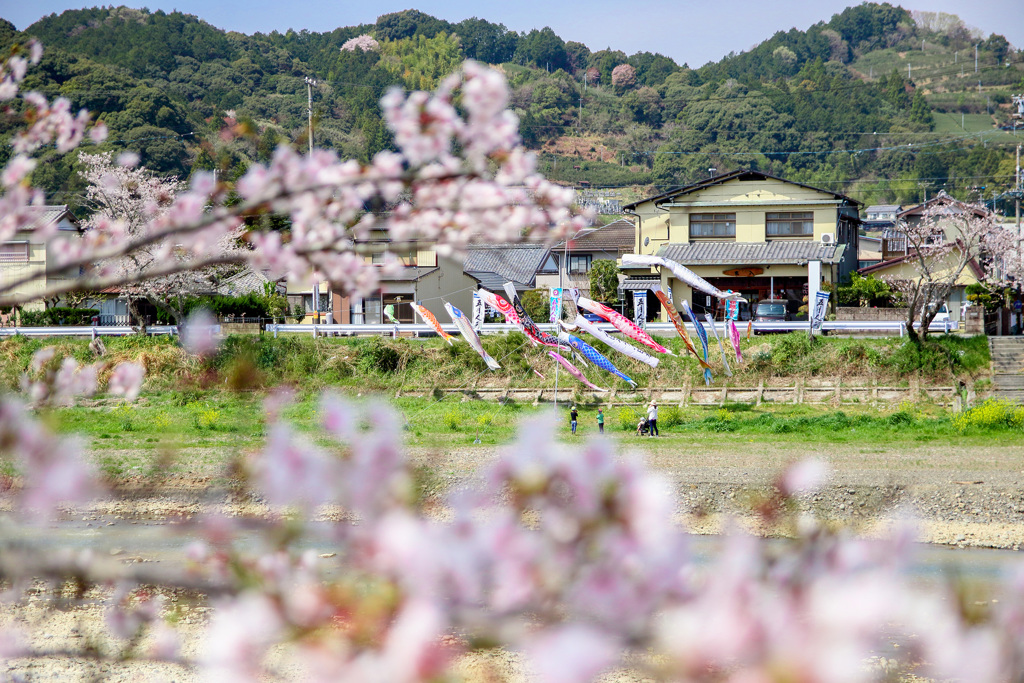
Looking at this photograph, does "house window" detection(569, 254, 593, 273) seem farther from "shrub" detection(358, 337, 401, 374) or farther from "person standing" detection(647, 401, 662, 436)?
"person standing" detection(647, 401, 662, 436)

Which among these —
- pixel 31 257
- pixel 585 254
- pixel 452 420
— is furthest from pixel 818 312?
pixel 31 257

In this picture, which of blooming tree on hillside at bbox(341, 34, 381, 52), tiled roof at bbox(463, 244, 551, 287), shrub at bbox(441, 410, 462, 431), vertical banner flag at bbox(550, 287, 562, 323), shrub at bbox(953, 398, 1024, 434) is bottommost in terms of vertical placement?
shrub at bbox(441, 410, 462, 431)

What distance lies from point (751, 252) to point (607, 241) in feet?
24.0

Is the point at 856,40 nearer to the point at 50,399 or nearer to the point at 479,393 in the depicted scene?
the point at 479,393

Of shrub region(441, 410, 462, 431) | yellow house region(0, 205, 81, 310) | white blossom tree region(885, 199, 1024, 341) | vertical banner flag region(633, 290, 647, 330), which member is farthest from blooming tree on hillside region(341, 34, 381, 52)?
shrub region(441, 410, 462, 431)

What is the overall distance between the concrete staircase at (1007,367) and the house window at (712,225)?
424 inches

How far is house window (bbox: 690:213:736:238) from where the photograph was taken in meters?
31.1

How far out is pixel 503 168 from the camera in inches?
120

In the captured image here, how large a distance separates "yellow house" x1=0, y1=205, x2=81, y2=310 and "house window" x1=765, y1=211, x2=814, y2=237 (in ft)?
74.3

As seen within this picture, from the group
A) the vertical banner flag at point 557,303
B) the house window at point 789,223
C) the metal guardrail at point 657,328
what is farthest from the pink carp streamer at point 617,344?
the house window at point 789,223

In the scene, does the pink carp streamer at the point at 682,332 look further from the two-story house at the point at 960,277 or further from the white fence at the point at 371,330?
the two-story house at the point at 960,277

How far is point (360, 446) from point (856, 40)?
16665 centimetres

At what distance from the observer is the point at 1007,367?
2125cm

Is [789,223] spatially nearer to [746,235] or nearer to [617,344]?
[746,235]
